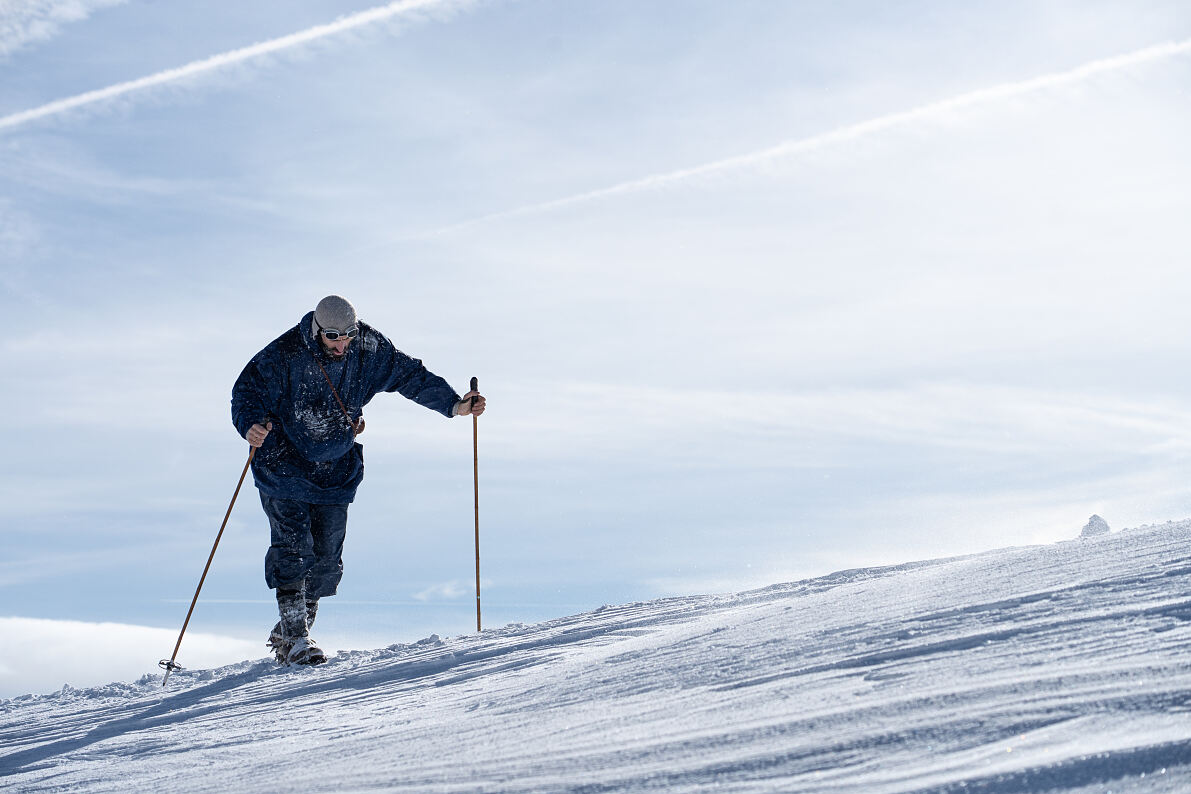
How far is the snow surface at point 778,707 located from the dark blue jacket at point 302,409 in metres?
1.33

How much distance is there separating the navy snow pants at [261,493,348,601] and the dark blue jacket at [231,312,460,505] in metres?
0.09

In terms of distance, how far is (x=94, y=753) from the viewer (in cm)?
420

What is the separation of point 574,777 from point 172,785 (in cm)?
161

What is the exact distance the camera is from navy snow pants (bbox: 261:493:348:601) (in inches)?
236

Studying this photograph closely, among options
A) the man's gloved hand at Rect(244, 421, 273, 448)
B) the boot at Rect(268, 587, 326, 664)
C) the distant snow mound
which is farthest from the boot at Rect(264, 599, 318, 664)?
the distant snow mound

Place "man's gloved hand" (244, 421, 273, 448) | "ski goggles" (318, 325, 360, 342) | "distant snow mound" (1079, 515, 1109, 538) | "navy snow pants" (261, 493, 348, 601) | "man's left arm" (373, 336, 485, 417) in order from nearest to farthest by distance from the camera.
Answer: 1. "man's gloved hand" (244, 421, 273, 448)
2. "ski goggles" (318, 325, 360, 342)
3. "navy snow pants" (261, 493, 348, 601)
4. "man's left arm" (373, 336, 485, 417)
5. "distant snow mound" (1079, 515, 1109, 538)

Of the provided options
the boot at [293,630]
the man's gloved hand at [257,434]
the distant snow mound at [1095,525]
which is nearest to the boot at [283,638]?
the boot at [293,630]

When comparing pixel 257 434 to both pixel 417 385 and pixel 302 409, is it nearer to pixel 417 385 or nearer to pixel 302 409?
pixel 302 409

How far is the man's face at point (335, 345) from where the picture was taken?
5875mm

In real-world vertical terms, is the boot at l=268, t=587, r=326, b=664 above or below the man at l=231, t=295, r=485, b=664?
below

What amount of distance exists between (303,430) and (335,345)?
0.54 metres

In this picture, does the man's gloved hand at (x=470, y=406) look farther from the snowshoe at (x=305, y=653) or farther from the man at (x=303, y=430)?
the snowshoe at (x=305, y=653)

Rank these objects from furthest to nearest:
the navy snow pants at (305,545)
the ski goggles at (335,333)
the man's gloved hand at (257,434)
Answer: the navy snow pants at (305,545) < the ski goggles at (335,333) < the man's gloved hand at (257,434)

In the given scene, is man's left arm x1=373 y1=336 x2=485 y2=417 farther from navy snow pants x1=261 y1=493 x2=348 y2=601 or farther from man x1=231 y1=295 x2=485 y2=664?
navy snow pants x1=261 y1=493 x2=348 y2=601
